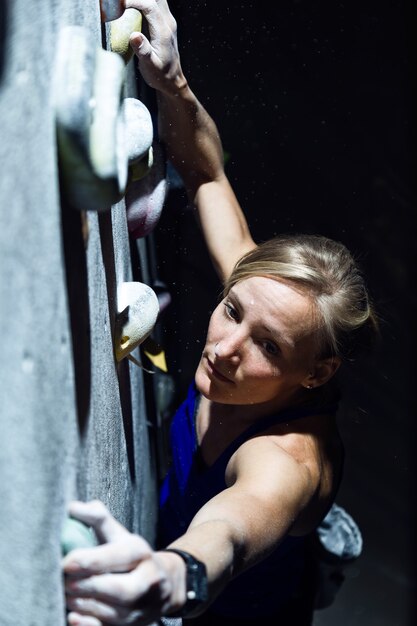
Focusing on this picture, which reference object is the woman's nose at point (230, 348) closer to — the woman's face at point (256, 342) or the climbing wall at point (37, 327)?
the woman's face at point (256, 342)

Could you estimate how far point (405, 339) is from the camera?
1.96 metres

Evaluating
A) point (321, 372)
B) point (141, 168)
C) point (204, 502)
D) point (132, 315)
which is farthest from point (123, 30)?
point (204, 502)

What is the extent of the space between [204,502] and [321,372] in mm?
215

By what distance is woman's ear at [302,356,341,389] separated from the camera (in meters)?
0.98

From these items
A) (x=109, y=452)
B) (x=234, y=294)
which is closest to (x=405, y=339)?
(x=234, y=294)

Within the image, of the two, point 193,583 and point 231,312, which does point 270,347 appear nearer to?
point 231,312

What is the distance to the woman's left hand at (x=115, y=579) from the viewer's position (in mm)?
502

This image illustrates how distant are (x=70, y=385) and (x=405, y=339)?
152 centimetres

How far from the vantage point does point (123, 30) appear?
0.84 m

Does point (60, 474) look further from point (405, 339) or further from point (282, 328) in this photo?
point (405, 339)

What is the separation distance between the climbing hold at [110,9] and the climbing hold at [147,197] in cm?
21

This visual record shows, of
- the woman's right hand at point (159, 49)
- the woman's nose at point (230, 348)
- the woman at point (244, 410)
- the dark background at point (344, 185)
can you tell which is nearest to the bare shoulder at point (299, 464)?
the woman at point (244, 410)

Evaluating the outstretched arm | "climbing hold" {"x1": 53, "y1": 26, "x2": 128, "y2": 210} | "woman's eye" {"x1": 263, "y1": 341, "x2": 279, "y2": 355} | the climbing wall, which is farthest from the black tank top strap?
"climbing hold" {"x1": 53, "y1": 26, "x2": 128, "y2": 210}

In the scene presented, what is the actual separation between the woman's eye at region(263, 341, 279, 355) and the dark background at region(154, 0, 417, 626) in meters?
0.20
